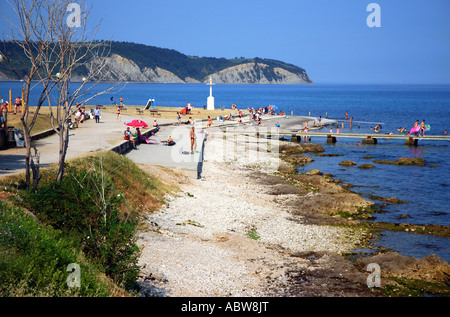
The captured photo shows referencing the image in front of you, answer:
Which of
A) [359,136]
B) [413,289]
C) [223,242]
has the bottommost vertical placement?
[413,289]

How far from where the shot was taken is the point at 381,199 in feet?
82.3

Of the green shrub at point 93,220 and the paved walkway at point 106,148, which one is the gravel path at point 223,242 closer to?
the green shrub at point 93,220

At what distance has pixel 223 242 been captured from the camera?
15.3 meters

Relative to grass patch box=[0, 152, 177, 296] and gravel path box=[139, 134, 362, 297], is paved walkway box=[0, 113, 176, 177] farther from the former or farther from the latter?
gravel path box=[139, 134, 362, 297]

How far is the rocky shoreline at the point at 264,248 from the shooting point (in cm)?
1167

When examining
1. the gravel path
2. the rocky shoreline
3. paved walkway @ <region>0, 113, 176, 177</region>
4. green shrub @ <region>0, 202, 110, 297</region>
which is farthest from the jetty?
green shrub @ <region>0, 202, 110, 297</region>

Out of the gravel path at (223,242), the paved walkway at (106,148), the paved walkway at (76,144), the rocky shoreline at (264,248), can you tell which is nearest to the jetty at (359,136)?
the paved walkway at (106,148)

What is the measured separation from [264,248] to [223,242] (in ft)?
4.34

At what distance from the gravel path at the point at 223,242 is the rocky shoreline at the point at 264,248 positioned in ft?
0.10

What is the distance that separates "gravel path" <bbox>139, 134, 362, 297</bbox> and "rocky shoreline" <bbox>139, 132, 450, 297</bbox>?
0.10ft

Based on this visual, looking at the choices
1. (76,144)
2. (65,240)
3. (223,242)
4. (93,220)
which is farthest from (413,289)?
(76,144)

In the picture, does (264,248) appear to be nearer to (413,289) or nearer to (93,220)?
(413,289)
